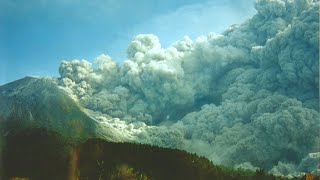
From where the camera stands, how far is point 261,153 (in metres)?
42.6

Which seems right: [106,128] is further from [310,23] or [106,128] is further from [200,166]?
[200,166]

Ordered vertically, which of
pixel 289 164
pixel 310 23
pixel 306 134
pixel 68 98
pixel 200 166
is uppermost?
pixel 310 23

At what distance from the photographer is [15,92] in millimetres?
46719

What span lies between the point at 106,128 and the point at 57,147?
31.3m

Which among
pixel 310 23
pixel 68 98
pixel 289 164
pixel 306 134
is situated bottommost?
pixel 289 164

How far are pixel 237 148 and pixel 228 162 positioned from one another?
1587mm

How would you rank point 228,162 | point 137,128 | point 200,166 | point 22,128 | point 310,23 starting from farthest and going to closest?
1. point 137,128
2. point 310,23
3. point 228,162
4. point 22,128
5. point 200,166

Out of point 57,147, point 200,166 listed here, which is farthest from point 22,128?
point 200,166

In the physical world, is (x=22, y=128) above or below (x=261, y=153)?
below

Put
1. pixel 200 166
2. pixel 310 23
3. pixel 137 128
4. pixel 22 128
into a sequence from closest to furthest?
1. pixel 200 166
2. pixel 22 128
3. pixel 310 23
4. pixel 137 128

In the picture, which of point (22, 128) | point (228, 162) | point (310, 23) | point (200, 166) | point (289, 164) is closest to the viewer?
point (200, 166)

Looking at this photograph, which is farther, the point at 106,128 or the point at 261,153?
the point at 106,128

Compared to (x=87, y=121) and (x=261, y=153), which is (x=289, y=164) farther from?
(x=87, y=121)

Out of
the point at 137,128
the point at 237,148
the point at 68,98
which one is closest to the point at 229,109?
the point at 237,148
